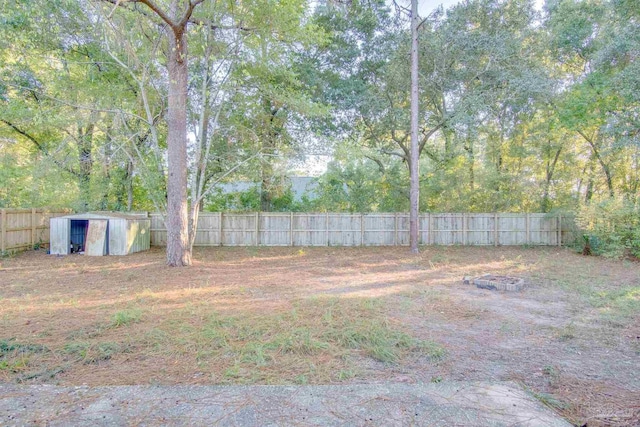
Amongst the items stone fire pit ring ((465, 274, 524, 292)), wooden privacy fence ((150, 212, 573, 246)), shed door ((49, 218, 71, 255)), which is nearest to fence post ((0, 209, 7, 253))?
A: shed door ((49, 218, 71, 255))

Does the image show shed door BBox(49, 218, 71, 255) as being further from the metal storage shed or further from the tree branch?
the tree branch

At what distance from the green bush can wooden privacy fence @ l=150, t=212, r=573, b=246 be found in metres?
2.30

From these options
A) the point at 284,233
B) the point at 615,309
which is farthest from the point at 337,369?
the point at 284,233

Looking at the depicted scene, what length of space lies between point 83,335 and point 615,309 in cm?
695

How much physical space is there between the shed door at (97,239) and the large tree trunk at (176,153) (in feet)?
11.9

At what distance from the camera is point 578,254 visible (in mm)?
11406

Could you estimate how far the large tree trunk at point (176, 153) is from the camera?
8.28 meters

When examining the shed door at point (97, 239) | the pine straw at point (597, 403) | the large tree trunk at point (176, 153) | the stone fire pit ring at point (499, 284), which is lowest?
the pine straw at point (597, 403)

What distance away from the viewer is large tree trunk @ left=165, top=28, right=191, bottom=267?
326 inches

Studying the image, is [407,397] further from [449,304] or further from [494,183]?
[494,183]

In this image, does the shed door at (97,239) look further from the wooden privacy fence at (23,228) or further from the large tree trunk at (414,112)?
the large tree trunk at (414,112)

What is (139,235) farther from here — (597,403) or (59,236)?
(597,403)

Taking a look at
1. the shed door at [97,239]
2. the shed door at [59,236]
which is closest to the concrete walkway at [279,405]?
the shed door at [97,239]

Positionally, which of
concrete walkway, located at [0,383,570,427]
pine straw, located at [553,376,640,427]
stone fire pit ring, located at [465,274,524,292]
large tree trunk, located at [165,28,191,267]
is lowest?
pine straw, located at [553,376,640,427]
